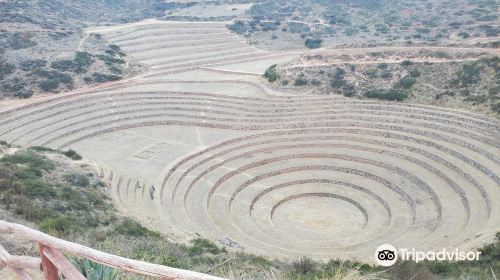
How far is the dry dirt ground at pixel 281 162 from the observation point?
18.0 m

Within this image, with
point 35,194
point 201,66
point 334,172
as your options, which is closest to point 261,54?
point 201,66

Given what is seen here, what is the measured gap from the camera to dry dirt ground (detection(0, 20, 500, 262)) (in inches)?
707

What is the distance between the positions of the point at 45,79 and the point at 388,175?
2760cm

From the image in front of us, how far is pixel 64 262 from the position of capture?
4.62 m

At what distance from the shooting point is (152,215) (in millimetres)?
18375

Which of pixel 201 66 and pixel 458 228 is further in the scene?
pixel 201 66

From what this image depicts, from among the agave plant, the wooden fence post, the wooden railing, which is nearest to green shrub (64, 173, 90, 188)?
the agave plant

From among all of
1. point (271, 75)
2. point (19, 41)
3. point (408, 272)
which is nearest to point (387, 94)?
point (271, 75)

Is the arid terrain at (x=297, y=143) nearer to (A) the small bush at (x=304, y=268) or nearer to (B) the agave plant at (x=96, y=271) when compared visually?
(A) the small bush at (x=304, y=268)

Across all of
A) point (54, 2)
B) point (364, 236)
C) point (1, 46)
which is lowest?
point (364, 236)

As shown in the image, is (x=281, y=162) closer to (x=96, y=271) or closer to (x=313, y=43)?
(x=96, y=271)

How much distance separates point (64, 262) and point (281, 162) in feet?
65.6

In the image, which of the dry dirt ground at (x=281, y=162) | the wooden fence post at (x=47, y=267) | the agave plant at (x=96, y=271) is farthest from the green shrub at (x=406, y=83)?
the wooden fence post at (x=47, y=267)

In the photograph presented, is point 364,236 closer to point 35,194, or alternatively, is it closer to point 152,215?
point 152,215
